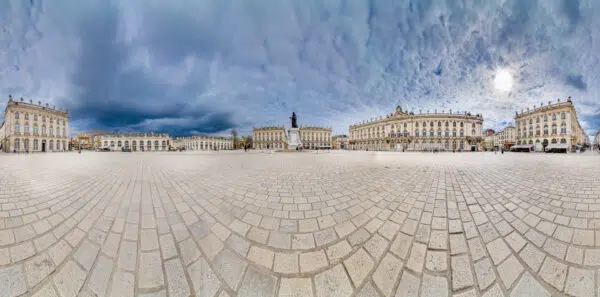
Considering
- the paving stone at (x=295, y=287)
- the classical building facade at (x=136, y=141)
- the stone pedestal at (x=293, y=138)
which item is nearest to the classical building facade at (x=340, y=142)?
the classical building facade at (x=136, y=141)

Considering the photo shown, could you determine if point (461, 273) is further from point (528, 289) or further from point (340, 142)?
point (340, 142)

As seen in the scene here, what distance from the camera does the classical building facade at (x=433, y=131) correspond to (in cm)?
6556

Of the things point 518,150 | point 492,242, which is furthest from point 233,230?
point 518,150

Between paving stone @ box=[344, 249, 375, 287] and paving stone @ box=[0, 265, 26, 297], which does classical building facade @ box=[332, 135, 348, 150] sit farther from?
paving stone @ box=[0, 265, 26, 297]

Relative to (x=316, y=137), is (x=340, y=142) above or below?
below

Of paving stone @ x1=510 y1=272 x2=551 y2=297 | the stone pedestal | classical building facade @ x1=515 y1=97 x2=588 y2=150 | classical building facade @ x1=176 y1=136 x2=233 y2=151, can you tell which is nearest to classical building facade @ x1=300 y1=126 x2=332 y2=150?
classical building facade @ x1=176 y1=136 x2=233 y2=151

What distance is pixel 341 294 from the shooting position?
187 centimetres

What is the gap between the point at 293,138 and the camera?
3312cm

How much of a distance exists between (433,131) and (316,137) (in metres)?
45.3

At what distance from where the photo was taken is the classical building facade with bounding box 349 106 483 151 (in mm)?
65562

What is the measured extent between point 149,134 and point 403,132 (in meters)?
101

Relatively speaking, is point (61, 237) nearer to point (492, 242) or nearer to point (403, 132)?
point (492, 242)

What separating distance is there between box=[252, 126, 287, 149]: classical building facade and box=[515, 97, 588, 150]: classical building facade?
244 ft

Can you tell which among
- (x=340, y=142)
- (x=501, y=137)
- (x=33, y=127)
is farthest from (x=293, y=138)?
(x=501, y=137)
